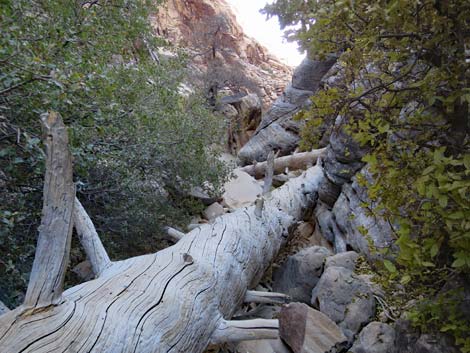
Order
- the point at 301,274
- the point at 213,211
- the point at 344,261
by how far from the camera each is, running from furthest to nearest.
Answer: the point at 213,211 < the point at 301,274 < the point at 344,261

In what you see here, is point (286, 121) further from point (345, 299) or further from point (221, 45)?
point (221, 45)

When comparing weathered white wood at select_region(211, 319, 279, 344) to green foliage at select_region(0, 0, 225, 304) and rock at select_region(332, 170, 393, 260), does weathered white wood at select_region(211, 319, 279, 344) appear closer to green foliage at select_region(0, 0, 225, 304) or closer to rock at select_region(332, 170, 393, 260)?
green foliage at select_region(0, 0, 225, 304)

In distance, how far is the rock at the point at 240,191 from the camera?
23.5 ft

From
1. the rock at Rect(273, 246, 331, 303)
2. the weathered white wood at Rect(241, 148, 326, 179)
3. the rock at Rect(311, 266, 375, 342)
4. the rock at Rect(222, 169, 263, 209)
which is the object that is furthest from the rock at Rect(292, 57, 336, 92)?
the rock at Rect(311, 266, 375, 342)

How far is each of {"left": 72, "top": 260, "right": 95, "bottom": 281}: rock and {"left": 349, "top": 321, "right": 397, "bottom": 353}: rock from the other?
2.69 m

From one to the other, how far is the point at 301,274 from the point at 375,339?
4.54 ft

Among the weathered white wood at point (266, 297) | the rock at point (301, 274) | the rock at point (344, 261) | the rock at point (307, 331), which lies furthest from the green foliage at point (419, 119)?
the rock at point (301, 274)

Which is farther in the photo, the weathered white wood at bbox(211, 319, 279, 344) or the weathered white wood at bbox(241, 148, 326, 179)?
the weathered white wood at bbox(241, 148, 326, 179)

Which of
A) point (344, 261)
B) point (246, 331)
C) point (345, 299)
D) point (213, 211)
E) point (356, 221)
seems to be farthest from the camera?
point (213, 211)

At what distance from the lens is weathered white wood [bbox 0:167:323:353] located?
Answer: 1.69 m

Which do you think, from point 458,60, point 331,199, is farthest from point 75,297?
point 331,199

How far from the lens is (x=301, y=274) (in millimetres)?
3996

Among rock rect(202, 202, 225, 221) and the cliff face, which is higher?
the cliff face

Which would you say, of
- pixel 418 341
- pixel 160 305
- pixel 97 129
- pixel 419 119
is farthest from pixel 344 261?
pixel 97 129
